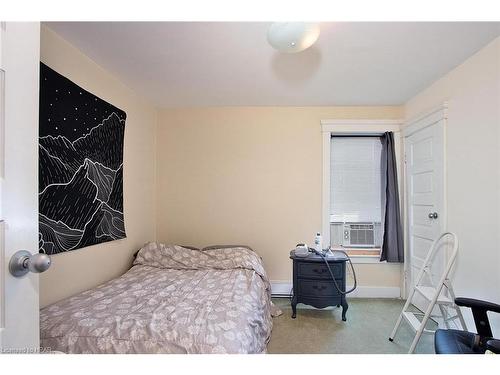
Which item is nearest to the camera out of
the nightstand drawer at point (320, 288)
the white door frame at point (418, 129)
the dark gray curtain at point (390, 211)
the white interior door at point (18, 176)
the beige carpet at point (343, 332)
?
the white interior door at point (18, 176)

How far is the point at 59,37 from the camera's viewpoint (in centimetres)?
177

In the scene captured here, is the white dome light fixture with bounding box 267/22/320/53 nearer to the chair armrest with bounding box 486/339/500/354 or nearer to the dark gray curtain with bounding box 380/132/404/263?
the chair armrest with bounding box 486/339/500/354

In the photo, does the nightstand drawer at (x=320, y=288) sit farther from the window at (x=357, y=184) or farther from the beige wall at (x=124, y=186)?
the beige wall at (x=124, y=186)

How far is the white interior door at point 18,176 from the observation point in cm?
60

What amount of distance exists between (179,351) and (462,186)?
93.8 inches

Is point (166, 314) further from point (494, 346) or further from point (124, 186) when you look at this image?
point (494, 346)

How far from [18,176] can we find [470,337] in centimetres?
216

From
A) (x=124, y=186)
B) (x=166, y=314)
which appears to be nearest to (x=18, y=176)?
(x=166, y=314)

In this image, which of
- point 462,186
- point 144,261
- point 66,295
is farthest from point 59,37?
point 462,186

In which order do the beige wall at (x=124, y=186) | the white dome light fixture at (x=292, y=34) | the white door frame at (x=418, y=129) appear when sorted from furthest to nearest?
the white door frame at (x=418, y=129) < the beige wall at (x=124, y=186) < the white dome light fixture at (x=292, y=34)

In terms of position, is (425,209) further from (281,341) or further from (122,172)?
(122,172)

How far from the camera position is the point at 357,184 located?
10.5 feet

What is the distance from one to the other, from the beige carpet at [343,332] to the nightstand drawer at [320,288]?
26 cm

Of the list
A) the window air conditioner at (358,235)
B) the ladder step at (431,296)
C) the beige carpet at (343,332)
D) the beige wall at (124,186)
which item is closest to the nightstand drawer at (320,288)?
the beige carpet at (343,332)
